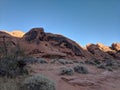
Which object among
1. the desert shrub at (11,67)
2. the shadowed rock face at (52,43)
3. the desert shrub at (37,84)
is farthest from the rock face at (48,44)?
the desert shrub at (37,84)

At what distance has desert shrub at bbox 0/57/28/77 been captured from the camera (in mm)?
10203

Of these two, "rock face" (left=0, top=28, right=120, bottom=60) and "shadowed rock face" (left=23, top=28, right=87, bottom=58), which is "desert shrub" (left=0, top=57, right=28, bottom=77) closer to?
"rock face" (left=0, top=28, right=120, bottom=60)

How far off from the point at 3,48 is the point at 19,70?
2.87 metres

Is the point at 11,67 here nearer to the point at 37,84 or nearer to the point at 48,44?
the point at 37,84

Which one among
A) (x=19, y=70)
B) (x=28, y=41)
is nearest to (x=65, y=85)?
(x=19, y=70)

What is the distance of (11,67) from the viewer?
10945 mm

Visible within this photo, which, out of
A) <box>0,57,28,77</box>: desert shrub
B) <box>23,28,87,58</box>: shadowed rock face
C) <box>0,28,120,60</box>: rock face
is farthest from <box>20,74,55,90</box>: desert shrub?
<box>23,28,87,58</box>: shadowed rock face

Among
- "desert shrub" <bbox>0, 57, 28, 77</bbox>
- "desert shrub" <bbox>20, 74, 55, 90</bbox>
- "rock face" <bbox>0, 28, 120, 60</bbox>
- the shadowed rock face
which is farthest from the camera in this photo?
the shadowed rock face

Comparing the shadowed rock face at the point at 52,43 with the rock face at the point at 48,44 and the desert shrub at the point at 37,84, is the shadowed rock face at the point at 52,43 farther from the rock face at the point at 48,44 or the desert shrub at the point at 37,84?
the desert shrub at the point at 37,84

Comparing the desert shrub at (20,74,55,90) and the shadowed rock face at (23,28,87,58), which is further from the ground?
the shadowed rock face at (23,28,87,58)

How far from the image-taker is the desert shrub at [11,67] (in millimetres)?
10203

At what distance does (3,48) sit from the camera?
13.0 metres

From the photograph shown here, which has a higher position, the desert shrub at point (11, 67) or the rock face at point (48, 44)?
the rock face at point (48, 44)

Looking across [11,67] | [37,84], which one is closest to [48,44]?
[11,67]
